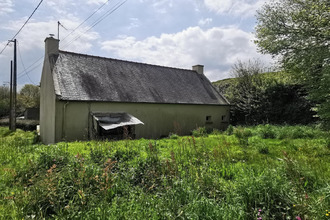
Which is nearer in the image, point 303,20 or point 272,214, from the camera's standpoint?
point 272,214

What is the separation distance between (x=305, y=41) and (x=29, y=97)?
41.8 meters

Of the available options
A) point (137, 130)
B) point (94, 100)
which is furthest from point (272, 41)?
point (94, 100)

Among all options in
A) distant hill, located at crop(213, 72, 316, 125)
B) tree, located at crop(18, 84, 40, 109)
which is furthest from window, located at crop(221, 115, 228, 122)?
tree, located at crop(18, 84, 40, 109)

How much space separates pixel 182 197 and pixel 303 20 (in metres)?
12.8

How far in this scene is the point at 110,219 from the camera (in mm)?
2789

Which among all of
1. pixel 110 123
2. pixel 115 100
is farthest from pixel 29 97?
pixel 110 123

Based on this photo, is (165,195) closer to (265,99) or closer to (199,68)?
(265,99)

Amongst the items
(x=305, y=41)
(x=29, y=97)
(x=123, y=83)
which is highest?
(x=305, y=41)

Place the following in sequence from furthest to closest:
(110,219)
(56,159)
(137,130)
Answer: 1. (137,130)
2. (56,159)
3. (110,219)

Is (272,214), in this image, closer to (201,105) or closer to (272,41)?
(272,41)

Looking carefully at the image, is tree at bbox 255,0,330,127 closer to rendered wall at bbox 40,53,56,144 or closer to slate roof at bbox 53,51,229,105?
slate roof at bbox 53,51,229,105

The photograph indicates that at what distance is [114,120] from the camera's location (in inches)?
520

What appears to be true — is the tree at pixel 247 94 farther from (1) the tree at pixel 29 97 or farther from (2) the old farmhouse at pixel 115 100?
(1) the tree at pixel 29 97

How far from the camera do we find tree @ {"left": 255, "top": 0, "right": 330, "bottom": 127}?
10.0m
